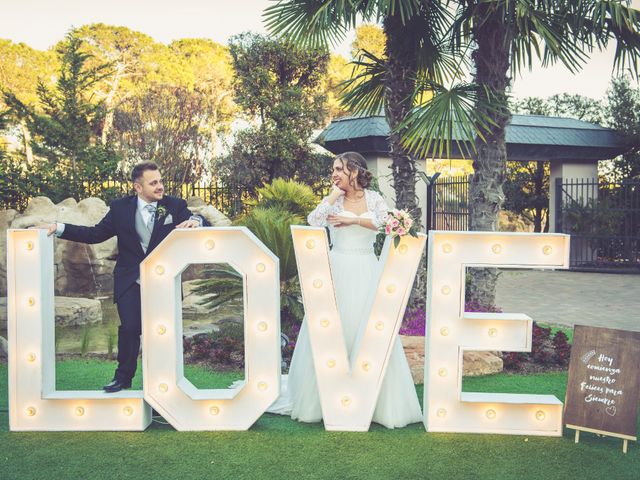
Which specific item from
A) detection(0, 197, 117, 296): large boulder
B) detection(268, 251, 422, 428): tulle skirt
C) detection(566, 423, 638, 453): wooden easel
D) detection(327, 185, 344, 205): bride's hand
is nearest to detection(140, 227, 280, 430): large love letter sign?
detection(268, 251, 422, 428): tulle skirt

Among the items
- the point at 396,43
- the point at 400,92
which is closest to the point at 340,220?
the point at 400,92

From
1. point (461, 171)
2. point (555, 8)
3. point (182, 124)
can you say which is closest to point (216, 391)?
point (555, 8)

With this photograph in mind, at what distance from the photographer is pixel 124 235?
468cm

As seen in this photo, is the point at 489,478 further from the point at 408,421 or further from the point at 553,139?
the point at 553,139

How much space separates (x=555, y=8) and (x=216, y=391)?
5.42m

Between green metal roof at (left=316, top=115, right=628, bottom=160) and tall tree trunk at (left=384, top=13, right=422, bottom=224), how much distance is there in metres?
6.96

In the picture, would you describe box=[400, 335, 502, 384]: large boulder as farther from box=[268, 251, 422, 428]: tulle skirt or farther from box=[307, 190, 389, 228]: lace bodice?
box=[307, 190, 389, 228]: lace bodice

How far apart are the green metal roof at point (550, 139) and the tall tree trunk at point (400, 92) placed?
22.8 feet

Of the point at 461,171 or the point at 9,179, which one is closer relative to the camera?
the point at 9,179

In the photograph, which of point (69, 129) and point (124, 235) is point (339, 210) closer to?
point (124, 235)

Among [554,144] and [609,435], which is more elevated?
[554,144]

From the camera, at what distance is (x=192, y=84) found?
1180 inches

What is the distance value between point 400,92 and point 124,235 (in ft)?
14.1

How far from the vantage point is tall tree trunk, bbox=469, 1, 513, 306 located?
7113mm
